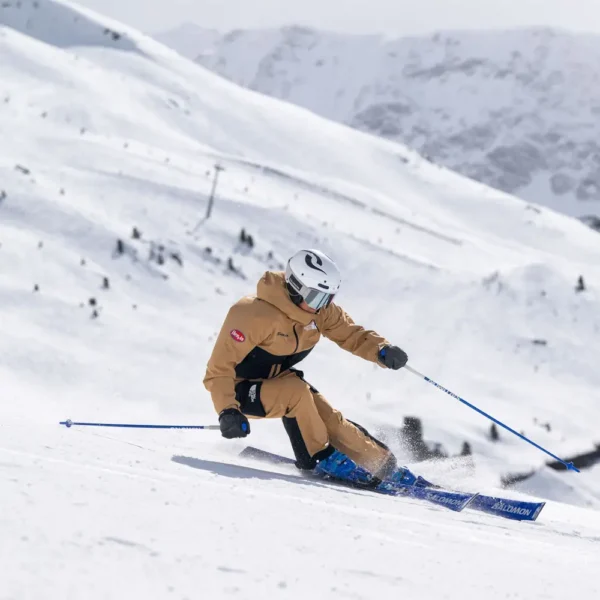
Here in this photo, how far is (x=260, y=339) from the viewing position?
6.16m

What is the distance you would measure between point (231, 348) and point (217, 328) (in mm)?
7251

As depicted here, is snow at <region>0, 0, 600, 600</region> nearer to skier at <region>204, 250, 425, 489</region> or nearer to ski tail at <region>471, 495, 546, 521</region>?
ski tail at <region>471, 495, 546, 521</region>

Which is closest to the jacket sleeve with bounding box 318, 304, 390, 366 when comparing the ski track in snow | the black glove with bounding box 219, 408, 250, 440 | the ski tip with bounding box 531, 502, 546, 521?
the black glove with bounding box 219, 408, 250, 440

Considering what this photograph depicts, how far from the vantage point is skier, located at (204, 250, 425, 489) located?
239 inches

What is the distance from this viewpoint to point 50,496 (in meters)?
3.26

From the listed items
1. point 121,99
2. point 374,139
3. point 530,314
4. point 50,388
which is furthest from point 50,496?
point 374,139

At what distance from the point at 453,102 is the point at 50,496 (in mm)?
178730

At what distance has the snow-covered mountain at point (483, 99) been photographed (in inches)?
5886

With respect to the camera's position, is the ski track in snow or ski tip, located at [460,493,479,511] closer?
the ski track in snow

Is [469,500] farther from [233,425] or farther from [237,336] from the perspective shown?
[237,336]

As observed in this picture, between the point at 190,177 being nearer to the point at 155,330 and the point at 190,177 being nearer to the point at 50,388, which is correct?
the point at 155,330

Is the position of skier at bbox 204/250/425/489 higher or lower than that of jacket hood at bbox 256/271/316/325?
lower

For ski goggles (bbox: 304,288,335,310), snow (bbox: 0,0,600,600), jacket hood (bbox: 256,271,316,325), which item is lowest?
snow (bbox: 0,0,600,600)

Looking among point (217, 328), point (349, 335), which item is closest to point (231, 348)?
point (349, 335)
